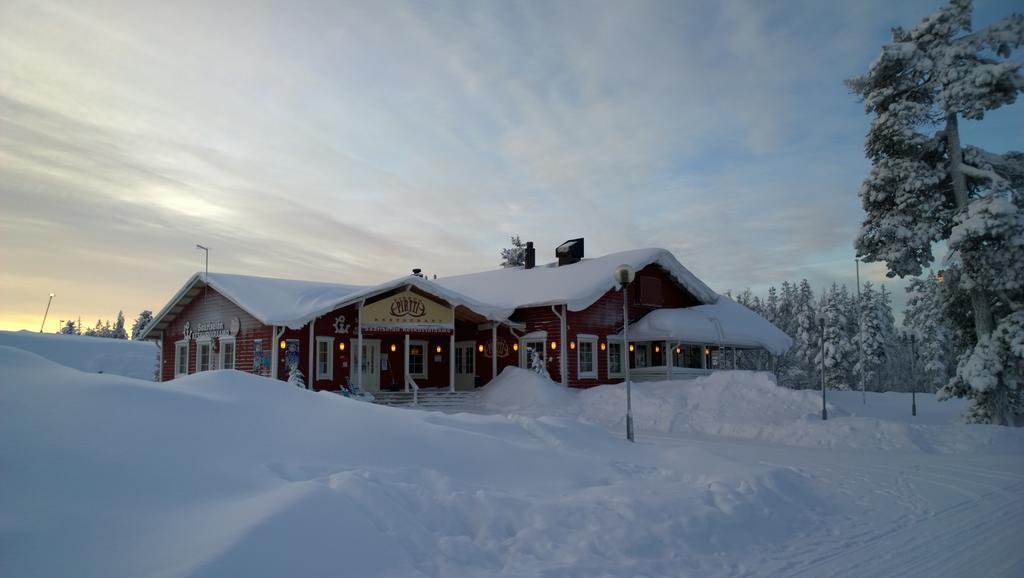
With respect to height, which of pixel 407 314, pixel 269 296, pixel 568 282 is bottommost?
pixel 407 314

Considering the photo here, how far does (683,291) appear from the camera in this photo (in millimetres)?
32688

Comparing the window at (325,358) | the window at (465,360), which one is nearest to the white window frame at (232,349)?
the window at (325,358)

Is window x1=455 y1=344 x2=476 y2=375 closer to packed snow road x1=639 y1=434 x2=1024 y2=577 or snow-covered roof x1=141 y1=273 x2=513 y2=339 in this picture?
snow-covered roof x1=141 y1=273 x2=513 y2=339

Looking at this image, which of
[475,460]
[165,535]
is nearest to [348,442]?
[475,460]

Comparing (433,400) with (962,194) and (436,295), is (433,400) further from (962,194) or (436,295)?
(962,194)

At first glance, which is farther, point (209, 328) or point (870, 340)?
point (870, 340)

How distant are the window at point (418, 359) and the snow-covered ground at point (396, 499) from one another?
54.4 feet

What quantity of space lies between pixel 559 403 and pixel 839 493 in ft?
45.4

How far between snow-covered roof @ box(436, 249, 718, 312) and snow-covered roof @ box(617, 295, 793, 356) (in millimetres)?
1359

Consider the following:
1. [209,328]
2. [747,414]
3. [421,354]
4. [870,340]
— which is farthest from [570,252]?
[870,340]

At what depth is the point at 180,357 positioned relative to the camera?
28875 mm

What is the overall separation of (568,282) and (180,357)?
56.5ft

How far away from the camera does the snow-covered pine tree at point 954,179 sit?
1770 centimetres

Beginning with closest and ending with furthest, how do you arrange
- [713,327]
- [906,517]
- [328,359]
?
[906,517], [328,359], [713,327]
